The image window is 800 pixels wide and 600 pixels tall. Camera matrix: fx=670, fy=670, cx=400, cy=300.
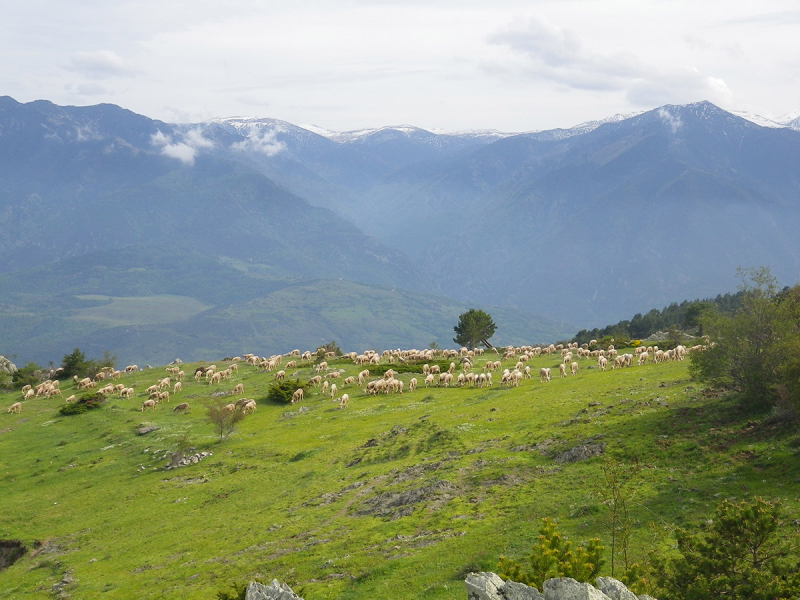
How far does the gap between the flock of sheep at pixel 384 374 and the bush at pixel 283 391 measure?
1028mm

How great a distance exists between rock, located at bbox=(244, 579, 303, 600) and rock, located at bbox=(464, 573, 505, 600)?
19.3 feet

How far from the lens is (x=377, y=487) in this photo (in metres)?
35.3

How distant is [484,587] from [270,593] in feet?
23.6

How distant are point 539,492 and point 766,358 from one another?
45.2 ft

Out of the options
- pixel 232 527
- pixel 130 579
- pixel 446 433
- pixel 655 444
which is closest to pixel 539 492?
pixel 655 444

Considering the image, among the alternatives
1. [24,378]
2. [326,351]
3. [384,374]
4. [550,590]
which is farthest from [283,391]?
[550,590]

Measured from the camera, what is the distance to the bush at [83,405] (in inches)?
2571

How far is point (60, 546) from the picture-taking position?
37.1 meters

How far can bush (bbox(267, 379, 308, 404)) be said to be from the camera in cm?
6384

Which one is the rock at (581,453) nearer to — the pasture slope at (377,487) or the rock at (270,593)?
the pasture slope at (377,487)

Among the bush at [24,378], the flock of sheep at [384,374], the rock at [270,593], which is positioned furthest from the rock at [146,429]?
the rock at [270,593]

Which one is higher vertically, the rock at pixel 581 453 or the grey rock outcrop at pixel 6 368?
the rock at pixel 581 453

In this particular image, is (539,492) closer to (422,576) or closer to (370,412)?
(422,576)

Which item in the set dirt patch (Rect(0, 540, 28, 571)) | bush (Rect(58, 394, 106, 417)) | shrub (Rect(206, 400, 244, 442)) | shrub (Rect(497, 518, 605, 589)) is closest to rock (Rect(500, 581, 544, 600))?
shrub (Rect(497, 518, 605, 589))
